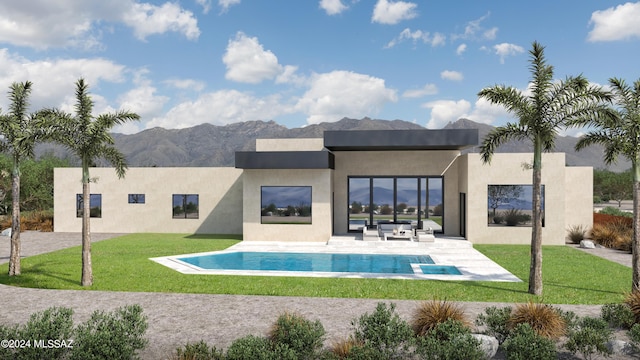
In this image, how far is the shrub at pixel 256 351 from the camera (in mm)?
6449

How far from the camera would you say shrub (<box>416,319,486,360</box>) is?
6.50m

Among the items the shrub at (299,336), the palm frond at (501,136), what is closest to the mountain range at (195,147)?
the palm frond at (501,136)

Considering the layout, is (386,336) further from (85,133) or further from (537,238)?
(85,133)

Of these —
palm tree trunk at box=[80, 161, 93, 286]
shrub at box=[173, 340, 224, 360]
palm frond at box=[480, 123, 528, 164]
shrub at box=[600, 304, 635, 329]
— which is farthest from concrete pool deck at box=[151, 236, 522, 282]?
shrub at box=[173, 340, 224, 360]

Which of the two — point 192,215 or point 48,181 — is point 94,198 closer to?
point 192,215

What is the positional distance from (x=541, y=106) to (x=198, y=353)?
9.71 metres

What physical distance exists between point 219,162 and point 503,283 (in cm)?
16319

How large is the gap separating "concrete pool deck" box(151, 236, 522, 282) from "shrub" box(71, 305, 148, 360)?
6362 millimetres

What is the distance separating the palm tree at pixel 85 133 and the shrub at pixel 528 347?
413 inches

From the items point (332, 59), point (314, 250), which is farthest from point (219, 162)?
point (314, 250)

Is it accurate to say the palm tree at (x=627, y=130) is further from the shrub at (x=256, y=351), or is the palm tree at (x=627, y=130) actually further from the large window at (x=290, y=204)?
the large window at (x=290, y=204)

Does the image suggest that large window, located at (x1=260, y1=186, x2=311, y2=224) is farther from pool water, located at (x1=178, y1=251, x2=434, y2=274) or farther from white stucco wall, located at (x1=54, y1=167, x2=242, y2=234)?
white stucco wall, located at (x1=54, y1=167, x2=242, y2=234)

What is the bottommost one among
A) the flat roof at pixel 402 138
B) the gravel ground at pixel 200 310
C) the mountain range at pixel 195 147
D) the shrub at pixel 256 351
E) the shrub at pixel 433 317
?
the gravel ground at pixel 200 310

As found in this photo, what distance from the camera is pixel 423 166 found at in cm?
2236
